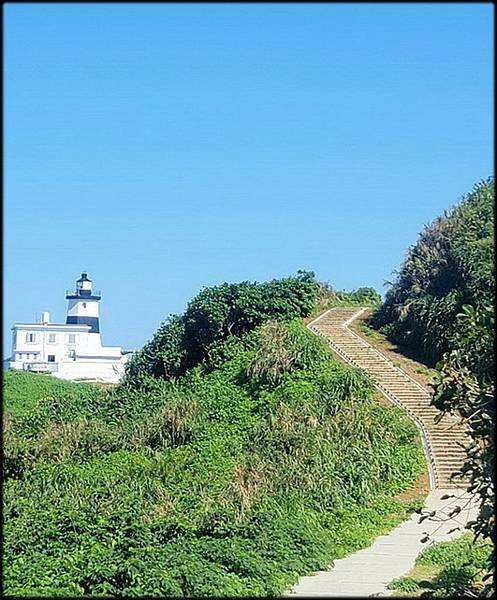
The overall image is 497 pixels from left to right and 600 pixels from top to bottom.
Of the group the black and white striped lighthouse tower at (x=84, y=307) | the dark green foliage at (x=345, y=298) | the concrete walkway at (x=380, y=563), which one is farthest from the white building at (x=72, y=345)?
the concrete walkway at (x=380, y=563)

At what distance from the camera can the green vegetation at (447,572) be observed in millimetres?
8328

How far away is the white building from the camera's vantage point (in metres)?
56.2

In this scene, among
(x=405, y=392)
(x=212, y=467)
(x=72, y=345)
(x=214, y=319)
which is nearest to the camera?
(x=212, y=467)

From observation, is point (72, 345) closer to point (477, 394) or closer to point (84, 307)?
point (84, 307)

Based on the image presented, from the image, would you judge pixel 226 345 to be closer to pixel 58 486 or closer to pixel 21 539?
pixel 58 486

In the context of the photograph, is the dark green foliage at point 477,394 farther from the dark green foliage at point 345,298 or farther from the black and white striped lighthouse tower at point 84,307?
the black and white striped lighthouse tower at point 84,307

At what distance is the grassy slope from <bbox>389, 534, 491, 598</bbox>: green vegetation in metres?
0.99

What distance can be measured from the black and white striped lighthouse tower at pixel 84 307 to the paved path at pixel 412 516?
40.7 metres

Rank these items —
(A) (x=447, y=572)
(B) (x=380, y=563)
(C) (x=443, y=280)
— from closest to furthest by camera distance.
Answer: (A) (x=447, y=572) → (B) (x=380, y=563) → (C) (x=443, y=280)

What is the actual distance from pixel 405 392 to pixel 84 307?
4838cm

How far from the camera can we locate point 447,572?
360 inches

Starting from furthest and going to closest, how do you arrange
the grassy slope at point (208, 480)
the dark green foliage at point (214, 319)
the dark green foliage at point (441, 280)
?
the dark green foliage at point (214, 319), the dark green foliage at point (441, 280), the grassy slope at point (208, 480)

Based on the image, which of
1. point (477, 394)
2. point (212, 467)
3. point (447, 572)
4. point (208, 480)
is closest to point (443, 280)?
point (212, 467)

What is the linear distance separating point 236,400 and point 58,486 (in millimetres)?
5557
